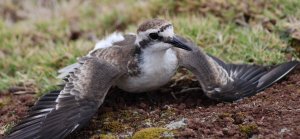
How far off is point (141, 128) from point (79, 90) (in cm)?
75

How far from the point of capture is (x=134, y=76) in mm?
6363

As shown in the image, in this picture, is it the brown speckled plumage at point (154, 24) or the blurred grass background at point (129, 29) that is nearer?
the brown speckled plumage at point (154, 24)

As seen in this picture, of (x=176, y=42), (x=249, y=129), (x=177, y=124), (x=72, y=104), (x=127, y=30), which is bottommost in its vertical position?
(x=249, y=129)

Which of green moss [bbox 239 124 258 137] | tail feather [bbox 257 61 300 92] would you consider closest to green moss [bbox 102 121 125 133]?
green moss [bbox 239 124 258 137]

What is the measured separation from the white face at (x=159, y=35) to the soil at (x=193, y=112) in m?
0.60

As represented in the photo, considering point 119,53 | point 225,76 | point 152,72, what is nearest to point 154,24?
point 152,72

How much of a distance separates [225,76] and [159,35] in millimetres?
979

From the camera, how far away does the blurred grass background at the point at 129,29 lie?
7656mm

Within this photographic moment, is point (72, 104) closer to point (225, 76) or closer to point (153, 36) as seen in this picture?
point (153, 36)

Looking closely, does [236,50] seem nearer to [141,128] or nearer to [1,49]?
[141,128]

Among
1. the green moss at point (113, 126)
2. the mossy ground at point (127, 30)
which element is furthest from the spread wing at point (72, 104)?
the mossy ground at point (127, 30)

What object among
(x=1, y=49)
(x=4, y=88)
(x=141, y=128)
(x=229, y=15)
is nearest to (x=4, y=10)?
(x=1, y=49)

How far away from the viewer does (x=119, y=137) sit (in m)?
5.62

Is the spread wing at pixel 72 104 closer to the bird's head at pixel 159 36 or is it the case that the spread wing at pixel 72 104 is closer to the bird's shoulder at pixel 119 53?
the bird's shoulder at pixel 119 53
